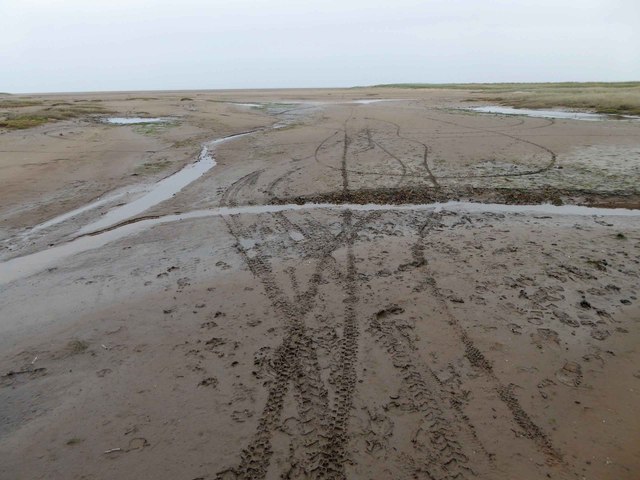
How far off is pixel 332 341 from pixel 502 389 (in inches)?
75.5

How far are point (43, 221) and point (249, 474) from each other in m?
8.90

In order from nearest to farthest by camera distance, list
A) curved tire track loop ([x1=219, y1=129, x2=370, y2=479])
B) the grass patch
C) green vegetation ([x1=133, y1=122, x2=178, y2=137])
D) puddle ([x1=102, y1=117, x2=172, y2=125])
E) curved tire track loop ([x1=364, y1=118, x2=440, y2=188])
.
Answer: curved tire track loop ([x1=219, y1=129, x2=370, y2=479]) < curved tire track loop ([x1=364, y1=118, x2=440, y2=188]) < green vegetation ([x1=133, y1=122, x2=178, y2=137]) < the grass patch < puddle ([x1=102, y1=117, x2=172, y2=125])

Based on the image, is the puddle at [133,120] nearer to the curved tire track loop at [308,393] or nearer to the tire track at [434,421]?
the curved tire track loop at [308,393]

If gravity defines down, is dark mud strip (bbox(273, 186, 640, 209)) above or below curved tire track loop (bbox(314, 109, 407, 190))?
below

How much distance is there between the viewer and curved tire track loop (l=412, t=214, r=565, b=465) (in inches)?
135

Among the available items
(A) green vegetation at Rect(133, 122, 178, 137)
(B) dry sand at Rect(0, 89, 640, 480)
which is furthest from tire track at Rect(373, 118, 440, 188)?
(A) green vegetation at Rect(133, 122, 178, 137)

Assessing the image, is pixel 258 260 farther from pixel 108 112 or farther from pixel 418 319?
pixel 108 112

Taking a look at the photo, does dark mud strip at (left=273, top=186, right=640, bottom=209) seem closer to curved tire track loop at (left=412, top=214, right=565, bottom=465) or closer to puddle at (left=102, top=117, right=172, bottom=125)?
curved tire track loop at (left=412, top=214, right=565, bottom=465)

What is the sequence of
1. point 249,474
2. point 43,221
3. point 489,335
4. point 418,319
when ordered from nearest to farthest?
point 249,474 < point 489,335 < point 418,319 < point 43,221

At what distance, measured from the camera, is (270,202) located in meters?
9.98

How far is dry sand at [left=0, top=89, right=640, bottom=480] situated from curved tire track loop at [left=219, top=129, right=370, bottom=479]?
2 cm

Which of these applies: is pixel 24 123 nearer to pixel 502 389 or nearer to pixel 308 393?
pixel 308 393

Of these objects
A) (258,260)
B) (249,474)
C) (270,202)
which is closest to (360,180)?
(270,202)

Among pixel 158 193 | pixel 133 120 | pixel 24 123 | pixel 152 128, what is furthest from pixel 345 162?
pixel 24 123
